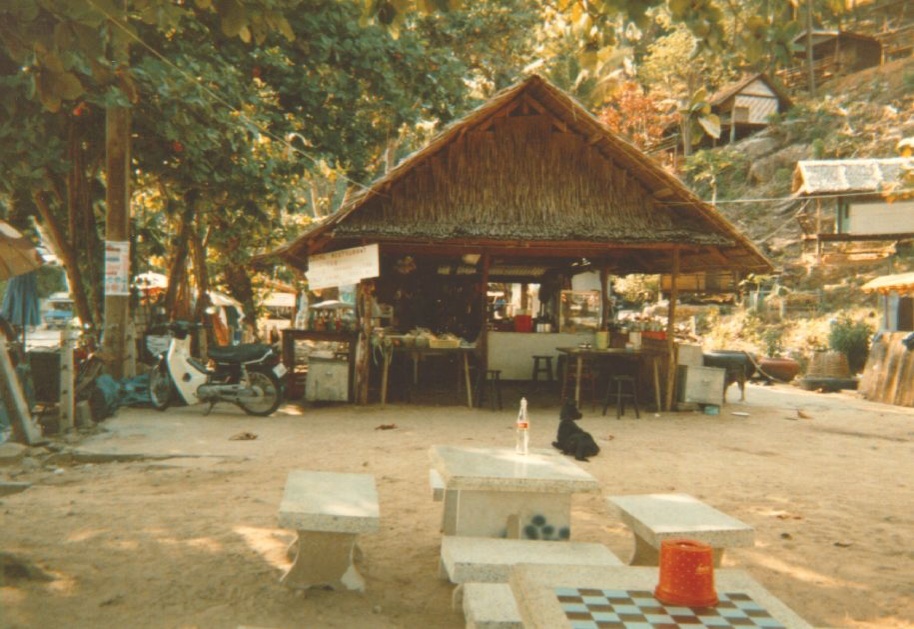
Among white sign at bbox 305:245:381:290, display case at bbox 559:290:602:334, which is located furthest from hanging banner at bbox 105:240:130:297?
display case at bbox 559:290:602:334

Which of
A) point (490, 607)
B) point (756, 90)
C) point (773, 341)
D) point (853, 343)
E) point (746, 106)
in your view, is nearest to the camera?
point (490, 607)

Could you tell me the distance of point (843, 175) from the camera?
19953mm

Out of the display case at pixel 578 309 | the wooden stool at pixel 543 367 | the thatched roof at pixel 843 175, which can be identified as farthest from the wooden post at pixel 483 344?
the thatched roof at pixel 843 175

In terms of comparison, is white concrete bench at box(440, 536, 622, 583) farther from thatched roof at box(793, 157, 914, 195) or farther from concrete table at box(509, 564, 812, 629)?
thatched roof at box(793, 157, 914, 195)

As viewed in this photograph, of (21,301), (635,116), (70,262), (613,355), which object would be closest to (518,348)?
(613,355)

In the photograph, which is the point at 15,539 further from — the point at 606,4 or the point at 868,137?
the point at 868,137

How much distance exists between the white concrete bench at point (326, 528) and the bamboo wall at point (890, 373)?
13.2 meters

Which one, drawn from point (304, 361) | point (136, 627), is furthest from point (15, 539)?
point (304, 361)

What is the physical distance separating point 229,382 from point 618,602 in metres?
9.05

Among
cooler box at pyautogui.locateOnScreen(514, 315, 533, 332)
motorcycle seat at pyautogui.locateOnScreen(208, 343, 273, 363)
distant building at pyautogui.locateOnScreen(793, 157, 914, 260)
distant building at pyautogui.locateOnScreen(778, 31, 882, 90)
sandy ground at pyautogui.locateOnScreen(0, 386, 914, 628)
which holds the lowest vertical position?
sandy ground at pyautogui.locateOnScreen(0, 386, 914, 628)

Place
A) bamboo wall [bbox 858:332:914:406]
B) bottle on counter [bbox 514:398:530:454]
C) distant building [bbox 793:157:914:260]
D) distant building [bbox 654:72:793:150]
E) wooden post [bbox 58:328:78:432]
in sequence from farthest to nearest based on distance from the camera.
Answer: distant building [bbox 654:72:793:150], distant building [bbox 793:157:914:260], bamboo wall [bbox 858:332:914:406], wooden post [bbox 58:328:78:432], bottle on counter [bbox 514:398:530:454]

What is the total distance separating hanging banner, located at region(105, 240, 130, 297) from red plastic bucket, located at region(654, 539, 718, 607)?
903cm

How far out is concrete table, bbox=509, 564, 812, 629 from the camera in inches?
85.5

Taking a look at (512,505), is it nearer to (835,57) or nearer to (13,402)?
(13,402)
